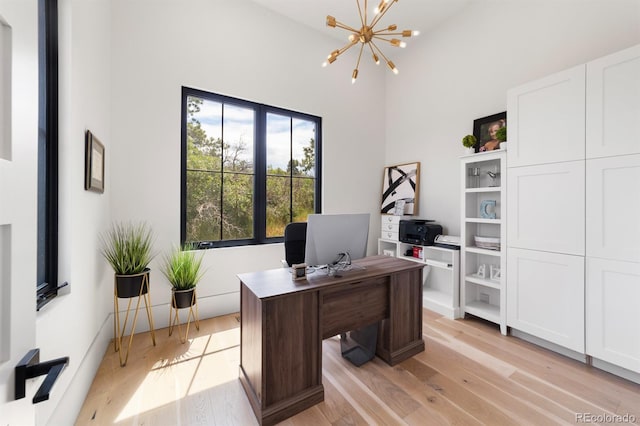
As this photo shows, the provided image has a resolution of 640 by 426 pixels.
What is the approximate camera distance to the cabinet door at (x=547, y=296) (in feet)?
7.20

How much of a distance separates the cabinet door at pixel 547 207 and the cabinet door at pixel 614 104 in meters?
0.21

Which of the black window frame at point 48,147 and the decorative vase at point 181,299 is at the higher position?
the black window frame at point 48,147

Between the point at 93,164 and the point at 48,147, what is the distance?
0.42 m

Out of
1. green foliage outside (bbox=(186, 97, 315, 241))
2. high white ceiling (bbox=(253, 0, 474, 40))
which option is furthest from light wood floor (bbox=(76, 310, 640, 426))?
high white ceiling (bbox=(253, 0, 474, 40))

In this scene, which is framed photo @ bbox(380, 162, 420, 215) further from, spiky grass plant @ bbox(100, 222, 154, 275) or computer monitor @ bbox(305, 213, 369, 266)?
spiky grass plant @ bbox(100, 222, 154, 275)

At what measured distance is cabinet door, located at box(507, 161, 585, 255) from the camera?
2197mm

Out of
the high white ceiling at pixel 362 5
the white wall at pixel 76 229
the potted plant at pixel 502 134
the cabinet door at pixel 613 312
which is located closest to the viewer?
the white wall at pixel 76 229

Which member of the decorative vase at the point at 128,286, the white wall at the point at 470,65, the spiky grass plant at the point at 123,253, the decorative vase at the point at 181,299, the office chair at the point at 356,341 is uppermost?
the white wall at the point at 470,65

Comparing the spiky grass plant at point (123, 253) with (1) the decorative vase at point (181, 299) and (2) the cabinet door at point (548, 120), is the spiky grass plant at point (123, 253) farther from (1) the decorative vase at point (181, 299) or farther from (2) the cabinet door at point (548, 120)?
(2) the cabinet door at point (548, 120)

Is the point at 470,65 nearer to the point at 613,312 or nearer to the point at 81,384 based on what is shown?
the point at 613,312

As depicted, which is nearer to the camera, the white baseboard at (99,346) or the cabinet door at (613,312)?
the white baseboard at (99,346)

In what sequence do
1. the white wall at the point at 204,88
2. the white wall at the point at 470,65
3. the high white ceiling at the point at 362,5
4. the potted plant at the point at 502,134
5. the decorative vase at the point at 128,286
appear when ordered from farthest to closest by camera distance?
the high white ceiling at the point at 362,5
the potted plant at the point at 502,134
the white wall at the point at 204,88
the white wall at the point at 470,65
the decorative vase at the point at 128,286

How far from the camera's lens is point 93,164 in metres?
1.90

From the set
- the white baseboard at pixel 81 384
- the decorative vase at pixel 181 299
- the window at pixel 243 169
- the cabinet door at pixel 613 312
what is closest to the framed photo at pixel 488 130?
the cabinet door at pixel 613 312
